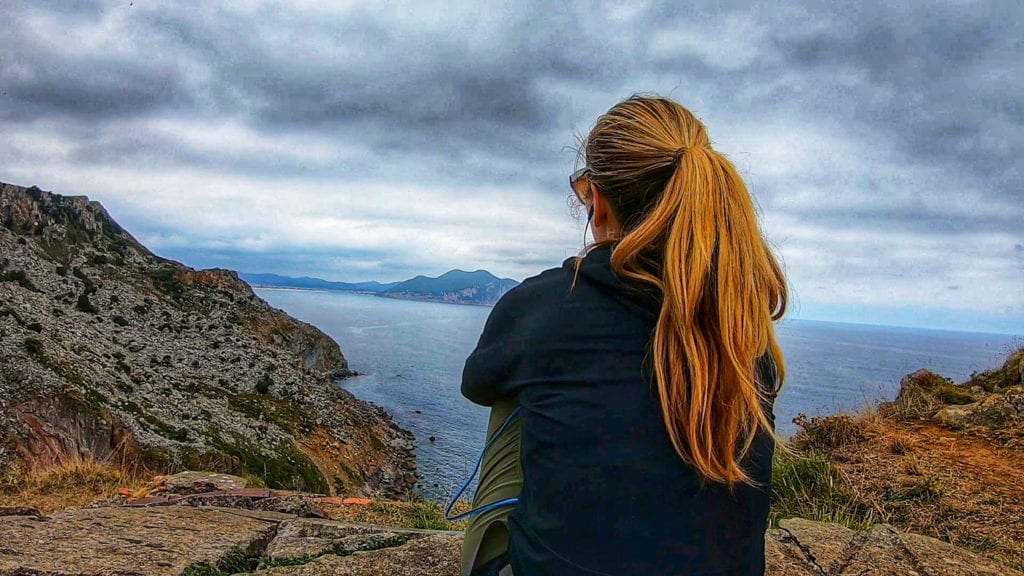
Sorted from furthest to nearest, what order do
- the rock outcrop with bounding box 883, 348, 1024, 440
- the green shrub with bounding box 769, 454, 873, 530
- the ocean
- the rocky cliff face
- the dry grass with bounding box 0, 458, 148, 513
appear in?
1. the ocean
2. the rocky cliff face
3. the rock outcrop with bounding box 883, 348, 1024, 440
4. the dry grass with bounding box 0, 458, 148, 513
5. the green shrub with bounding box 769, 454, 873, 530

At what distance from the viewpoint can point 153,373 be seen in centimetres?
2923

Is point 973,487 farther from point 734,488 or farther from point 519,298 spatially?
point 519,298

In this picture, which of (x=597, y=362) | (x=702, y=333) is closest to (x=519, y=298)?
(x=597, y=362)

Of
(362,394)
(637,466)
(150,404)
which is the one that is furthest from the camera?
(362,394)

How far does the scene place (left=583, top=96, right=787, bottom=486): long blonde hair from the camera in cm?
159

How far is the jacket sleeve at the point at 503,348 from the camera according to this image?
1785 millimetres

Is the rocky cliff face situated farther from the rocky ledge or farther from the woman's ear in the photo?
the woman's ear

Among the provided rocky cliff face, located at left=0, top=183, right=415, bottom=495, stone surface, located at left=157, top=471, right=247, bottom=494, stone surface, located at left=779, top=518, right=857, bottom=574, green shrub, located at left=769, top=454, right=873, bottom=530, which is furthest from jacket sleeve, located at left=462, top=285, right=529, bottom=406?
rocky cliff face, located at left=0, top=183, right=415, bottom=495

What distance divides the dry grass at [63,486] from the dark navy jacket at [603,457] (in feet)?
16.4

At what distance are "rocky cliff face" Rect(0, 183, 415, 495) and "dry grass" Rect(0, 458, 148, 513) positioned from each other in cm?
691

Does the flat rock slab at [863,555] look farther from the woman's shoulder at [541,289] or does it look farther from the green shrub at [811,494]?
the woman's shoulder at [541,289]

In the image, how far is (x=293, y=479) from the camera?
2186 centimetres

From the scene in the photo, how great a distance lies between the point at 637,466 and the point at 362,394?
55938mm

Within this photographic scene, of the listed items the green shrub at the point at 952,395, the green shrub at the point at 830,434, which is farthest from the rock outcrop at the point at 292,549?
the green shrub at the point at 952,395
